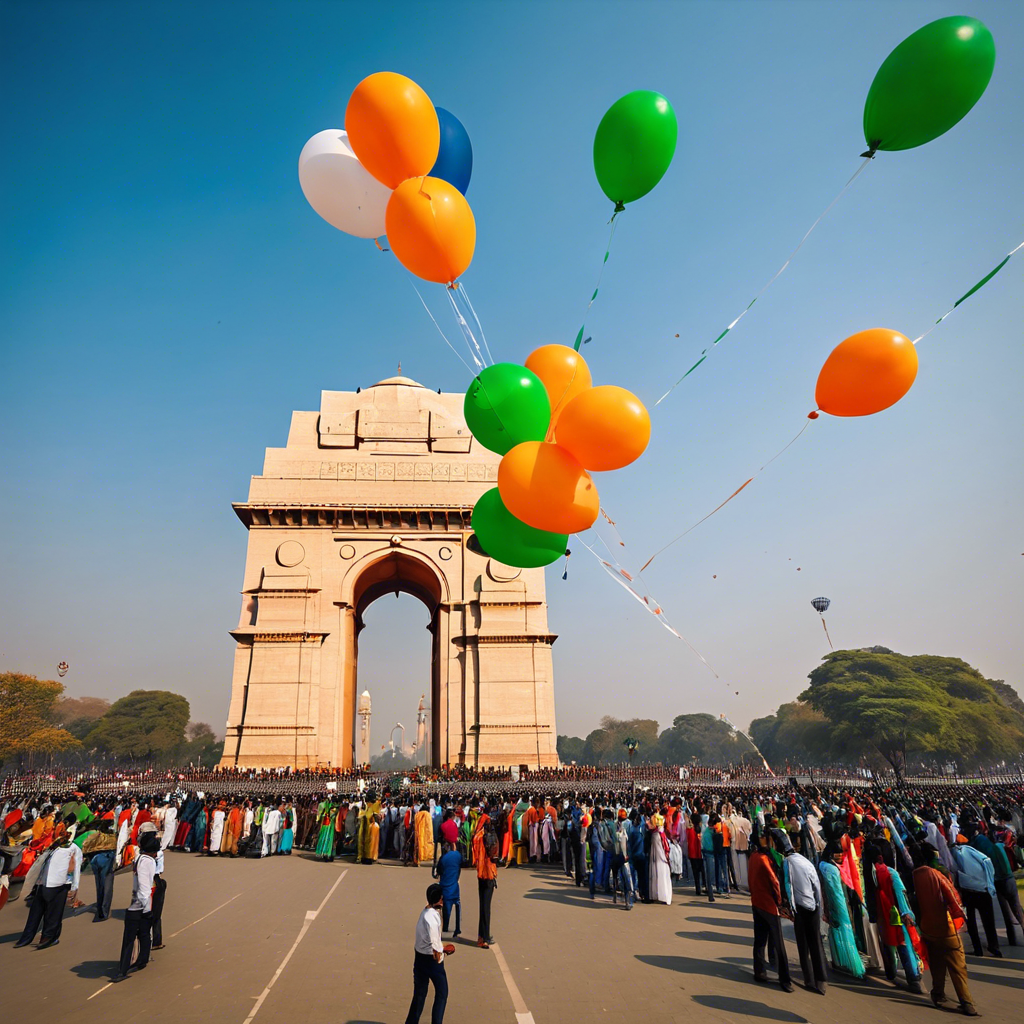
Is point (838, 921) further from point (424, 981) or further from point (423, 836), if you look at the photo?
point (423, 836)

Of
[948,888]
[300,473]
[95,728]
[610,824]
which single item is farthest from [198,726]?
[948,888]

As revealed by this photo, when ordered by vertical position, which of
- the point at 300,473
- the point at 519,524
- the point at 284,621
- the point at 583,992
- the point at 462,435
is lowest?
the point at 583,992

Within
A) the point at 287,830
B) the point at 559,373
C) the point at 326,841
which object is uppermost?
the point at 559,373

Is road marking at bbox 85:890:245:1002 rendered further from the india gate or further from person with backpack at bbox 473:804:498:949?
the india gate

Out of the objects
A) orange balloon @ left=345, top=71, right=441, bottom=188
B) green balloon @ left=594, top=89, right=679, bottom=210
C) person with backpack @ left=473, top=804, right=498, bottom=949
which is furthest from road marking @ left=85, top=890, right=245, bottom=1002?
green balloon @ left=594, top=89, right=679, bottom=210

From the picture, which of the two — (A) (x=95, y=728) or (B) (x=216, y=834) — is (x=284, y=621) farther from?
(A) (x=95, y=728)

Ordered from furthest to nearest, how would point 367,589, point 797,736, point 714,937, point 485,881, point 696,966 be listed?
point 797,736 → point 367,589 → point 714,937 → point 485,881 → point 696,966

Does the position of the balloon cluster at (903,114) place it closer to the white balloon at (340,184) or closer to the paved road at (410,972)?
the white balloon at (340,184)

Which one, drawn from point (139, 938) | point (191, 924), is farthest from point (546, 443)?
point (191, 924)
